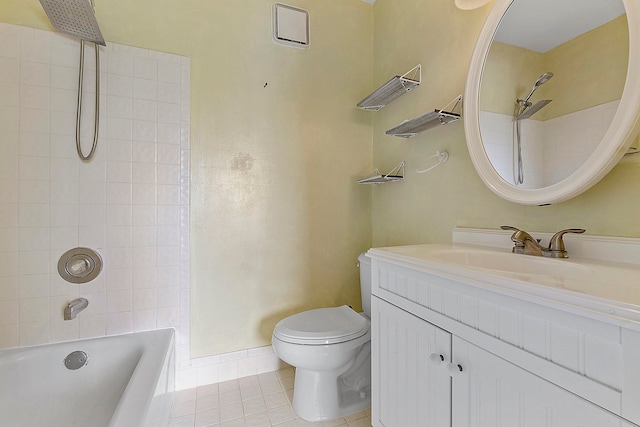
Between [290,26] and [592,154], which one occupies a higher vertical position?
[290,26]

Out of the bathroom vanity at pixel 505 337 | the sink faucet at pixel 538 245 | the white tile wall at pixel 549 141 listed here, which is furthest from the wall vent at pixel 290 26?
the sink faucet at pixel 538 245

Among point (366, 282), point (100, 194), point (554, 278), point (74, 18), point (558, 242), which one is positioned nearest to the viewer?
point (554, 278)

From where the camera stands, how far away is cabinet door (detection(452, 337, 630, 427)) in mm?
534

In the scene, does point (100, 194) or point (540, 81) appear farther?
point (100, 194)

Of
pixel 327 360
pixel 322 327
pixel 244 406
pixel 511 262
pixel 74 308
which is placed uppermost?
pixel 511 262

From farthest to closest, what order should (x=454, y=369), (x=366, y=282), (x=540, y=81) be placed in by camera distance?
1. (x=366, y=282)
2. (x=540, y=81)
3. (x=454, y=369)

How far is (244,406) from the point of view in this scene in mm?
1475

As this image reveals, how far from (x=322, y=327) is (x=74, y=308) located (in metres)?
1.22

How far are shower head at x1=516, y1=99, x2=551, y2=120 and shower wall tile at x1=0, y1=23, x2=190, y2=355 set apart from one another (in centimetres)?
Result: 165

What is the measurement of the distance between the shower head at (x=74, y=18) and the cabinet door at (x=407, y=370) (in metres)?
1.77

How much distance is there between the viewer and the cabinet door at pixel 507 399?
534mm

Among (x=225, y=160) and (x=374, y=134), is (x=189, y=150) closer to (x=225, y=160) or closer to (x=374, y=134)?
(x=225, y=160)

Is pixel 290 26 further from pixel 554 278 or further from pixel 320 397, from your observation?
pixel 320 397

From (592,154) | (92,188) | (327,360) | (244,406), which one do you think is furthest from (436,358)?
(92,188)
